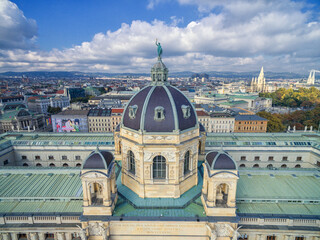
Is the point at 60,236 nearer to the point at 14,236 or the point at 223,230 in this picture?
the point at 14,236

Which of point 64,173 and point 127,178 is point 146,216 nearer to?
point 127,178

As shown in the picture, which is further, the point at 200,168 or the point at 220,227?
the point at 200,168

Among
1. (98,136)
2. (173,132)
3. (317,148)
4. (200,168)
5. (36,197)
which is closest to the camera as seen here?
(173,132)

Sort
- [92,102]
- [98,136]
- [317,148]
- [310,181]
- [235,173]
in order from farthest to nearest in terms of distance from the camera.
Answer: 1. [92,102]
2. [98,136]
3. [317,148]
4. [310,181]
5. [235,173]

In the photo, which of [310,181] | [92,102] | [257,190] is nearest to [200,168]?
[257,190]

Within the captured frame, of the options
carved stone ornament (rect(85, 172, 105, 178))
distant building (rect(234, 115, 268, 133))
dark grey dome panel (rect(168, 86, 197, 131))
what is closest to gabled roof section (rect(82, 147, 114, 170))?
carved stone ornament (rect(85, 172, 105, 178))

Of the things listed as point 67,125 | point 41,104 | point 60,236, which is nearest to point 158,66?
point 60,236

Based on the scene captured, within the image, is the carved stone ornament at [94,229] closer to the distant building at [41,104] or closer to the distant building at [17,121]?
the distant building at [17,121]
